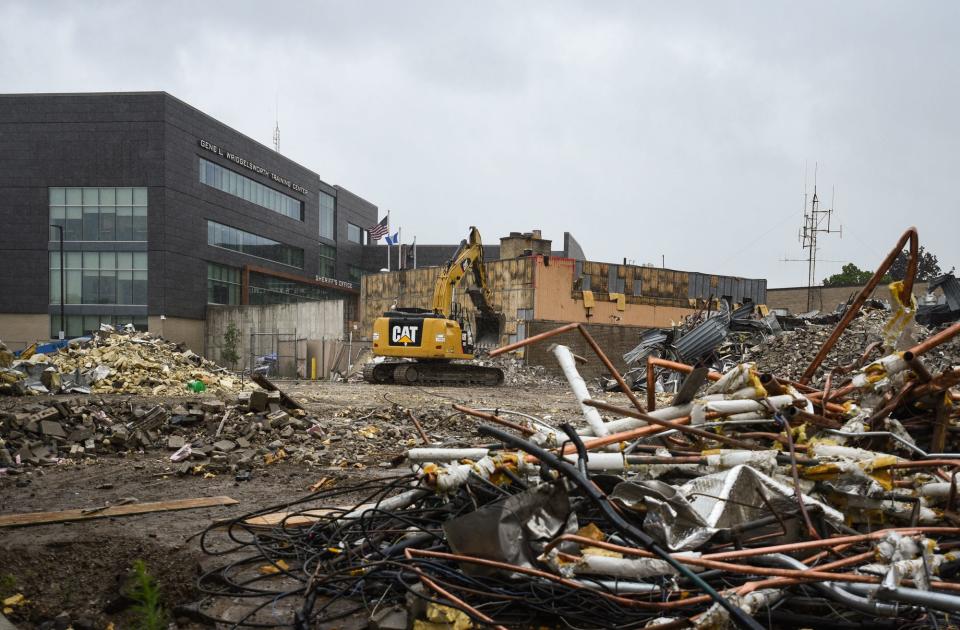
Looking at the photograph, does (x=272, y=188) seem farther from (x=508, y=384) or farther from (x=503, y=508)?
(x=503, y=508)

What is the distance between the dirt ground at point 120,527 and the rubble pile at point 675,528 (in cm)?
45

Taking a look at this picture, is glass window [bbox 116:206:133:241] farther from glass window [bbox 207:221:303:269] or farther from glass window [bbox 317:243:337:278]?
glass window [bbox 317:243:337:278]

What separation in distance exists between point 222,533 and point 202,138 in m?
46.0

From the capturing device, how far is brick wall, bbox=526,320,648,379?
33.0 m

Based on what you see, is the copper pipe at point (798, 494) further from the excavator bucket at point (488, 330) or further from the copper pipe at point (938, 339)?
the excavator bucket at point (488, 330)

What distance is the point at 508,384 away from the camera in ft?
91.6

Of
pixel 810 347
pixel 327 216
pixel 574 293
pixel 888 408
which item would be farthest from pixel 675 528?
pixel 327 216

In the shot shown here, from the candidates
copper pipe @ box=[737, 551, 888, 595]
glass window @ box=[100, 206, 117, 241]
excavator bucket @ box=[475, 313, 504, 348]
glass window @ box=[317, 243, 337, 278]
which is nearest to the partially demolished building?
excavator bucket @ box=[475, 313, 504, 348]

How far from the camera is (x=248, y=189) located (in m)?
51.9

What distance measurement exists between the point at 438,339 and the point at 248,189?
112 feet

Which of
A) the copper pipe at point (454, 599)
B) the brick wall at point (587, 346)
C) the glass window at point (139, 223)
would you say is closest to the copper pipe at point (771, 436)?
the copper pipe at point (454, 599)

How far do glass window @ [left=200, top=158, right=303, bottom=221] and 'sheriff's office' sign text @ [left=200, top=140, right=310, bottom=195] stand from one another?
74 centimetres

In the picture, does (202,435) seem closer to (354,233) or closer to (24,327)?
(24,327)

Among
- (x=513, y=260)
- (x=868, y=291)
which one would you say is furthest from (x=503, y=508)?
(x=513, y=260)
